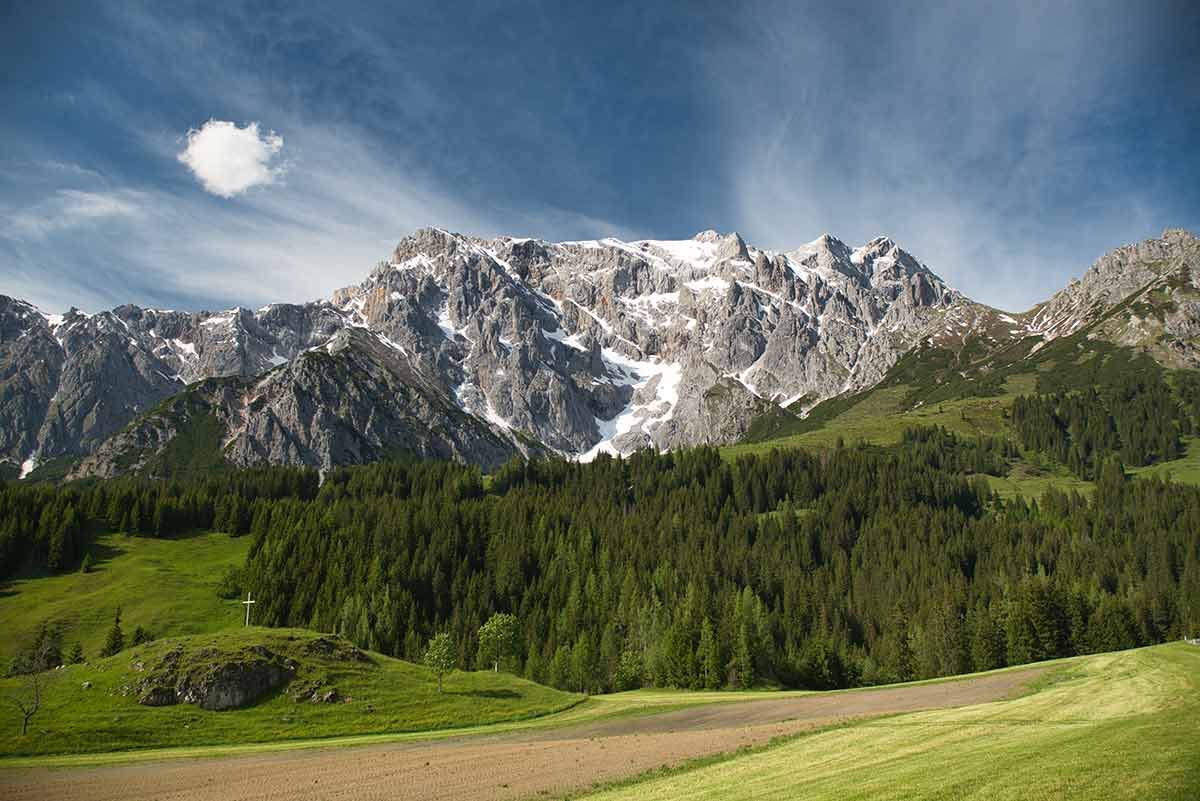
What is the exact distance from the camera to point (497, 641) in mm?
118312

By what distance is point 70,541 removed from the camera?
154 meters

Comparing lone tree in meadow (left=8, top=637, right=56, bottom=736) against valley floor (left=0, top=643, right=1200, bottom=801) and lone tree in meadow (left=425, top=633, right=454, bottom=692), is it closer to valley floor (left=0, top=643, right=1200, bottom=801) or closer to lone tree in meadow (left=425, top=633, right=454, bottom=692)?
valley floor (left=0, top=643, right=1200, bottom=801)

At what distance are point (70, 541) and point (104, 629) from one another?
1867 inches

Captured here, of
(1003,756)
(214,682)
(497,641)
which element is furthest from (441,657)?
(1003,756)

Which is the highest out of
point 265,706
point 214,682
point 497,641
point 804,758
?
point 804,758

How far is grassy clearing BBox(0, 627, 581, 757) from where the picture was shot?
5319 centimetres

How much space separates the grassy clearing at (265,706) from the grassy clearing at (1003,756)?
35676mm

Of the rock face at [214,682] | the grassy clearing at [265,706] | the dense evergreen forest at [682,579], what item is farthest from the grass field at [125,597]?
the rock face at [214,682]

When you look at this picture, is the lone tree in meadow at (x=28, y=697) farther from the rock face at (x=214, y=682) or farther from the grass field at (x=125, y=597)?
the grass field at (x=125, y=597)

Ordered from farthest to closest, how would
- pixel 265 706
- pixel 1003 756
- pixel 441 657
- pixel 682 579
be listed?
pixel 682 579, pixel 441 657, pixel 265 706, pixel 1003 756

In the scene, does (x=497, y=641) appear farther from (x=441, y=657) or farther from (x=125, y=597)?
(x=125, y=597)

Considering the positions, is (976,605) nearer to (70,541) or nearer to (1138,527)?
(1138,527)

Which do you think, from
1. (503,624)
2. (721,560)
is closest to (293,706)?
(503,624)

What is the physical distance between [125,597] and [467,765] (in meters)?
122
